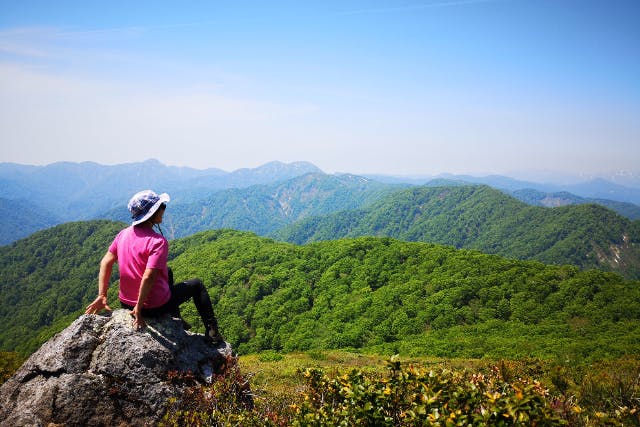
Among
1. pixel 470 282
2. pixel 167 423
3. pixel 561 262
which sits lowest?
pixel 561 262

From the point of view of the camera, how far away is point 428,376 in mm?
4785

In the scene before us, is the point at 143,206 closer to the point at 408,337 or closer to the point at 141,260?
the point at 141,260

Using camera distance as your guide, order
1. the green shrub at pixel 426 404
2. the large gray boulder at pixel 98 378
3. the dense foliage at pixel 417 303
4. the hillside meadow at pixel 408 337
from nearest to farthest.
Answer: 1. the green shrub at pixel 426 404
2. the hillside meadow at pixel 408 337
3. the large gray boulder at pixel 98 378
4. the dense foliage at pixel 417 303

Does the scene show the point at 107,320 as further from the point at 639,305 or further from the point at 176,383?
the point at 639,305

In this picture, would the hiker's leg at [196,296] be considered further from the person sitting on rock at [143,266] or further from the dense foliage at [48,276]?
the dense foliage at [48,276]

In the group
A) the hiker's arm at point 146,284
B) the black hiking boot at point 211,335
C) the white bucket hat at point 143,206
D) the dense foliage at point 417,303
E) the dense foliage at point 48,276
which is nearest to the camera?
the hiker's arm at point 146,284

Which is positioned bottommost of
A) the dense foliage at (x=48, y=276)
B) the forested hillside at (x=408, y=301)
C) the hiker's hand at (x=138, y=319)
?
the dense foliage at (x=48, y=276)

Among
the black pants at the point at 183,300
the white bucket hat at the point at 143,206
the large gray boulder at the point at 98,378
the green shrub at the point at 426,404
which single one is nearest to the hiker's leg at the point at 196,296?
the black pants at the point at 183,300

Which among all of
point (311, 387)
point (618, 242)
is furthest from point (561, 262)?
point (311, 387)

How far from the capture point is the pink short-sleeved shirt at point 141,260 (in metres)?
6.32

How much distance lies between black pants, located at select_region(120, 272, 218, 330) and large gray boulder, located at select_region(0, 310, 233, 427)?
28 cm

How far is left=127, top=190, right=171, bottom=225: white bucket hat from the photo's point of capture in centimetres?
655

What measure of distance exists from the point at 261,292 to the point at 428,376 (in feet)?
240

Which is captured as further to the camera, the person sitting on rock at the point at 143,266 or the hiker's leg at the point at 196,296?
the hiker's leg at the point at 196,296
